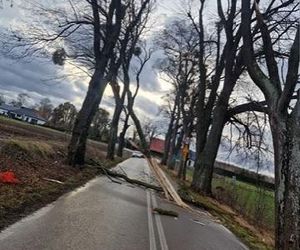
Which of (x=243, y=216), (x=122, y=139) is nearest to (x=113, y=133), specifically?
(x=122, y=139)

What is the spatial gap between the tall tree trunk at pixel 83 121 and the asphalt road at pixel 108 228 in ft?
15.6

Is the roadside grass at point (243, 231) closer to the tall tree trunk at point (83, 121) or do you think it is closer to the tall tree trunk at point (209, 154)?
the tall tree trunk at point (83, 121)

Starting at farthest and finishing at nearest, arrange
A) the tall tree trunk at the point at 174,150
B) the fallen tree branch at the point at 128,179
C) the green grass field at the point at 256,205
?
the tall tree trunk at the point at 174,150, the fallen tree branch at the point at 128,179, the green grass field at the point at 256,205

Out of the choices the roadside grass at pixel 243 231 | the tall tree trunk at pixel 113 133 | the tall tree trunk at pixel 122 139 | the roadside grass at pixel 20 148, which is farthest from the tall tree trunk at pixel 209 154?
the tall tree trunk at pixel 122 139

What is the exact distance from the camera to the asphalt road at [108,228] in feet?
26.0

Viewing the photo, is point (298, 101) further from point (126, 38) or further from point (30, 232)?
point (126, 38)

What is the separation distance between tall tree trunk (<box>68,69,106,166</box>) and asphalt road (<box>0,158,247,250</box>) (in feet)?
15.6

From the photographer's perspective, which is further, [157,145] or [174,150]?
[157,145]

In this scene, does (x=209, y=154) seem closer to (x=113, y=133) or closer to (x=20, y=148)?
(x=20, y=148)

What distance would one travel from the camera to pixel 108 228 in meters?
10.1

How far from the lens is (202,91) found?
96.2 ft

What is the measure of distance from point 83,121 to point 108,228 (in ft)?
38.9

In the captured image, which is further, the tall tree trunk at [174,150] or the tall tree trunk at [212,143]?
the tall tree trunk at [174,150]

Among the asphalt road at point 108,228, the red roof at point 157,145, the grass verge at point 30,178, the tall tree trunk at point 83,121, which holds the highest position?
the red roof at point 157,145
